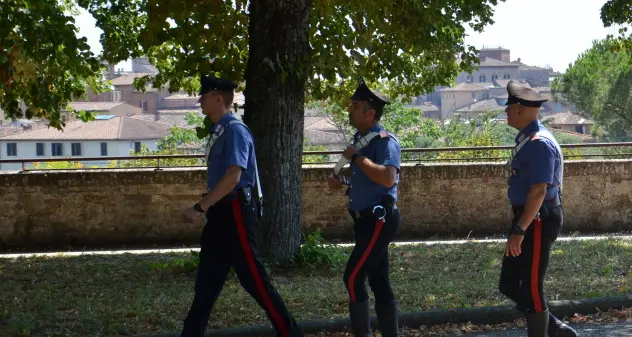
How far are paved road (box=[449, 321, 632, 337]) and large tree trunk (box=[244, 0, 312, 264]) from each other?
11.8ft

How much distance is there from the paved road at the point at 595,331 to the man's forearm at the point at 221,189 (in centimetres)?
279

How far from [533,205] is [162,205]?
10984mm

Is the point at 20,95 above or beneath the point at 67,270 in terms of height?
above

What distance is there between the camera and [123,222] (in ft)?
55.4

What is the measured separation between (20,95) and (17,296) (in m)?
5.28

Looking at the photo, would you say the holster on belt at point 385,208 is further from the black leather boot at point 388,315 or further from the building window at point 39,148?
the building window at point 39,148

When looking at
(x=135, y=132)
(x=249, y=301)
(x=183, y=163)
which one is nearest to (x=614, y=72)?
(x=135, y=132)

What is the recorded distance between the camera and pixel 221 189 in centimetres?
673

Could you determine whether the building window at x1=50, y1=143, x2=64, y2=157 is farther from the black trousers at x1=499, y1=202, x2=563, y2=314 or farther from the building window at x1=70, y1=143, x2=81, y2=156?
the black trousers at x1=499, y1=202, x2=563, y2=314

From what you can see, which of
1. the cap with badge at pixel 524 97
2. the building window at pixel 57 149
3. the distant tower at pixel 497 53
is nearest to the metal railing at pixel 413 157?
the cap with badge at pixel 524 97

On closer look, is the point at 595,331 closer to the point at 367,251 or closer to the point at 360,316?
the point at 360,316

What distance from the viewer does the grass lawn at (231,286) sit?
867 cm

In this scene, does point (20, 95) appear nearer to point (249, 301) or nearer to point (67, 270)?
point (67, 270)

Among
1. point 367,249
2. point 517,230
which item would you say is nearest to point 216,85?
point 367,249
